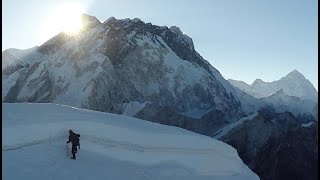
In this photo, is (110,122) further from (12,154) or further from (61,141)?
(12,154)

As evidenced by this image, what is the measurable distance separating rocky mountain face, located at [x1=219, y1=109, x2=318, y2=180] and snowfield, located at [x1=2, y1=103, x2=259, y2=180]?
308 ft

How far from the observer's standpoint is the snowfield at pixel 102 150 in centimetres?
2711

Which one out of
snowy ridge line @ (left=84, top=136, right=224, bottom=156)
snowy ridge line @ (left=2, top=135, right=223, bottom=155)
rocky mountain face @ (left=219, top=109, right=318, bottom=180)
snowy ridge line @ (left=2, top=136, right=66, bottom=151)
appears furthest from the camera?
rocky mountain face @ (left=219, top=109, right=318, bottom=180)

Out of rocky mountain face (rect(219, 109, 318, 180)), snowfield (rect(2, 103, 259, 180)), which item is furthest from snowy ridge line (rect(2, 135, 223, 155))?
rocky mountain face (rect(219, 109, 318, 180))

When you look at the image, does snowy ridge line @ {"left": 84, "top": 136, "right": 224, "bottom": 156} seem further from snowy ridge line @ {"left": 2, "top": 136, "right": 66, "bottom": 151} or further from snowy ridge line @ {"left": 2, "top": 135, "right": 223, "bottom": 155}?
snowy ridge line @ {"left": 2, "top": 136, "right": 66, "bottom": 151}

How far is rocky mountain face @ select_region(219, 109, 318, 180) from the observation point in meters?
130

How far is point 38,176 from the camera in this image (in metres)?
25.1

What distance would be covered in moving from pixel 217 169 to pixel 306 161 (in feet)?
332

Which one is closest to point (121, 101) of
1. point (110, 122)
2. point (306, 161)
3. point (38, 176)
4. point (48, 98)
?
point (48, 98)

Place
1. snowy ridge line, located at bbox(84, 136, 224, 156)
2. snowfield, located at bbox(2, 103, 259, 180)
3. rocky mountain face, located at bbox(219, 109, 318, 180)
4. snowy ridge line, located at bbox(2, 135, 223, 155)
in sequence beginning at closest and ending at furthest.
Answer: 1. snowfield, located at bbox(2, 103, 259, 180)
2. snowy ridge line, located at bbox(2, 135, 223, 155)
3. snowy ridge line, located at bbox(84, 136, 224, 156)
4. rocky mountain face, located at bbox(219, 109, 318, 180)

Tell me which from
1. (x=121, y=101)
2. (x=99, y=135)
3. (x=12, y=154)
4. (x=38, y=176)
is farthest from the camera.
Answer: (x=121, y=101)

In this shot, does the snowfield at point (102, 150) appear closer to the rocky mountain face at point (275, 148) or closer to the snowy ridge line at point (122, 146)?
the snowy ridge line at point (122, 146)

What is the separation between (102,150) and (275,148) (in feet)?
365

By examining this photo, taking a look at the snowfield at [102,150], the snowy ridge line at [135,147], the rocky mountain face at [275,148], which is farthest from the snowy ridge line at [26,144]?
the rocky mountain face at [275,148]
